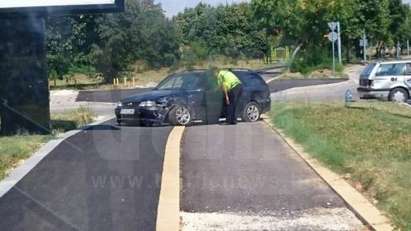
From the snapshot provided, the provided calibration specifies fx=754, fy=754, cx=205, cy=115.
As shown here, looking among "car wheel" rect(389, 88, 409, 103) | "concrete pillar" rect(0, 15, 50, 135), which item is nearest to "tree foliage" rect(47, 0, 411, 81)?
"car wheel" rect(389, 88, 409, 103)

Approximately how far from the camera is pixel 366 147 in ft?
35.6

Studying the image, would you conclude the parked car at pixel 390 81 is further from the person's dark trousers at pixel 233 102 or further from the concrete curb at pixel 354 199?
the concrete curb at pixel 354 199

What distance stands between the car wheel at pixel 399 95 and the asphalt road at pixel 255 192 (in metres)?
13.4

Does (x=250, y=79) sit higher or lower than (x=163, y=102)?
higher

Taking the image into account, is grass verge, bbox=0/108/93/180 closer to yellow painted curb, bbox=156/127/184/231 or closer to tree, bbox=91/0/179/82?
yellow painted curb, bbox=156/127/184/231

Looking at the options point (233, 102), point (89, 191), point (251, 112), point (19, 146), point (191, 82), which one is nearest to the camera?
point (89, 191)

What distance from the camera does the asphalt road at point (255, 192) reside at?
718cm

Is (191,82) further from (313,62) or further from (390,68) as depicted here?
(313,62)

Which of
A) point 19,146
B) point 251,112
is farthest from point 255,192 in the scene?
point 251,112

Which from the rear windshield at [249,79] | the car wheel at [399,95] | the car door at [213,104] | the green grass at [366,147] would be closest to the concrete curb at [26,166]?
the green grass at [366,147]

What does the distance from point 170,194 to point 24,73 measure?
8055 mm

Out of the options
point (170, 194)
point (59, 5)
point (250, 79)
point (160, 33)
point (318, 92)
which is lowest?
point (318, 92)

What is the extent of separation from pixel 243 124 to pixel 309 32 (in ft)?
130

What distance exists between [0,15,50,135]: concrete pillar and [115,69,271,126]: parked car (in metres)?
3.28
